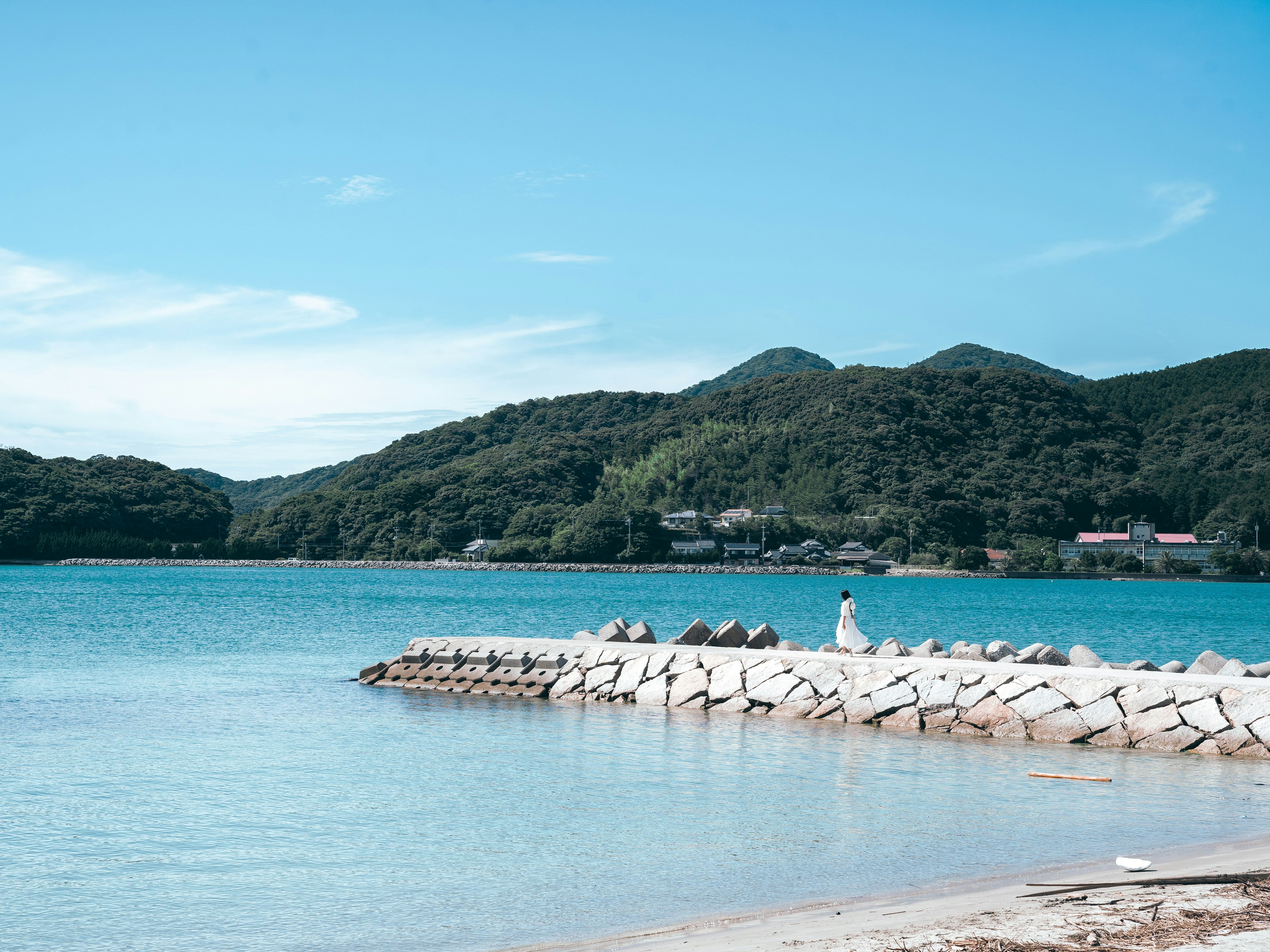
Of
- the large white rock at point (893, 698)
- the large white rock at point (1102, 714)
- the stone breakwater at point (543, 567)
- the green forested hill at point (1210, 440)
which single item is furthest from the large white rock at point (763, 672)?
the green forested hill at point (1210, 440)

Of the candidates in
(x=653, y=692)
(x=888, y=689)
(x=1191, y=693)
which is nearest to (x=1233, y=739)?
(x=1191, y=693)

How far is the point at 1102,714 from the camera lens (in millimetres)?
13711

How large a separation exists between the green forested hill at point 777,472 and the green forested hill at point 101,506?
9343 mm

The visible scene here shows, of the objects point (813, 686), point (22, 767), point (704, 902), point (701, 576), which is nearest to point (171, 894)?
point (704, 902)

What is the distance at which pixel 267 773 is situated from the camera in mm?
11766

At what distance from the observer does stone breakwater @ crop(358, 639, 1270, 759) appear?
13117 mm

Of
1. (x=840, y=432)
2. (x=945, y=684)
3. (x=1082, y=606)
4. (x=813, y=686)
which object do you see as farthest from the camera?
(x=840, y=432)

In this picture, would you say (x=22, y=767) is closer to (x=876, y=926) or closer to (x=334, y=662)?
(x=876, y=926)

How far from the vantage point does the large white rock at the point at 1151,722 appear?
1317 cm

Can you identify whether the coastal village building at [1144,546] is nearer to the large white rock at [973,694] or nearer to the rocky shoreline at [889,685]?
the rocky shoreline at [889,685]

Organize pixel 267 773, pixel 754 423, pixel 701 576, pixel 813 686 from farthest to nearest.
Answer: pixel 754 423 → pixel 701 576 → pixel 813 686 → pixel 267 773

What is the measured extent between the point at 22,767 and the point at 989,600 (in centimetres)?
6665

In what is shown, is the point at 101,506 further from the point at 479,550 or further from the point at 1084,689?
the point at 1084,689

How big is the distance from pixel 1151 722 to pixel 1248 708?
41.2 inches
